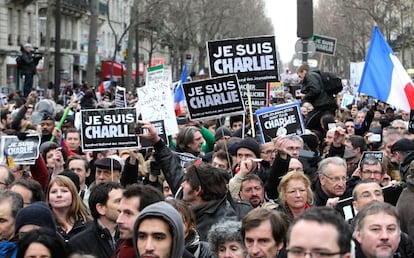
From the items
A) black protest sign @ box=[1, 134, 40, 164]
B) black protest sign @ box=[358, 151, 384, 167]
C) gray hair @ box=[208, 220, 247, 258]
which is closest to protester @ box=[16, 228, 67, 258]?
gray hair @ box=[208, 220, 247, 258]

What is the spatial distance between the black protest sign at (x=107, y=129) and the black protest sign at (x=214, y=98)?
Answer: 0.67m

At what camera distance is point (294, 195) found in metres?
7.35

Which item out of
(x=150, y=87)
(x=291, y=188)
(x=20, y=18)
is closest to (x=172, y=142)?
(x=150, y=87)

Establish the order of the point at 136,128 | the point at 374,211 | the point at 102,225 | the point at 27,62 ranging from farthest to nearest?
the point at 27,62 → the point at 136,128 → the point at 102,225 → the point at 374,211

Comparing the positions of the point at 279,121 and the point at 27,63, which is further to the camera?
the point at 27,63

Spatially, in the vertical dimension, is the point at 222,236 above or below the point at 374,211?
below

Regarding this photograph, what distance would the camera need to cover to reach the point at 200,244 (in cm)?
614

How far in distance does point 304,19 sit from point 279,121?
7.86 m

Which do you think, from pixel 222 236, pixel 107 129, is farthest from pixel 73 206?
pixel 107 129

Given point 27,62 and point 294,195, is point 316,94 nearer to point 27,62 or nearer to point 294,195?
point 294,195

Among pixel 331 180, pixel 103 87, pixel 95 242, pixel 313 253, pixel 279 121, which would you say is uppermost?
pixel 103 87

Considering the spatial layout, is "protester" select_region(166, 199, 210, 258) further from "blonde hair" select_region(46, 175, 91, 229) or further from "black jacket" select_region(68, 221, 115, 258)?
"blonde hair" select_region(46, 175, 91, 229)

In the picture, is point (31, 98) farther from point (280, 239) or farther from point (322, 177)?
point (280, 239)

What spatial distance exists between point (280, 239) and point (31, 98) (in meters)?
13.8
